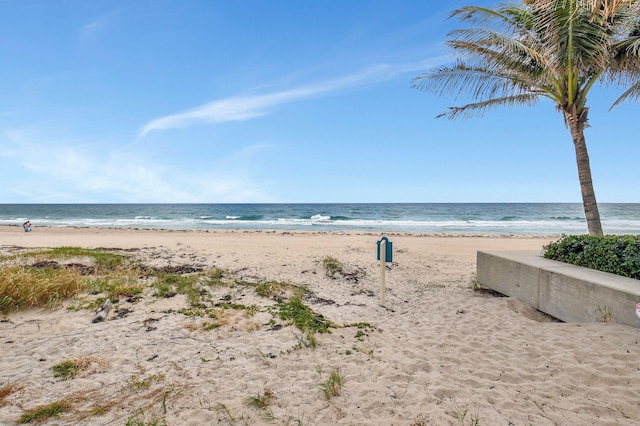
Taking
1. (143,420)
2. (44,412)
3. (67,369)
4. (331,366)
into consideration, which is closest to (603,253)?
(331,366)

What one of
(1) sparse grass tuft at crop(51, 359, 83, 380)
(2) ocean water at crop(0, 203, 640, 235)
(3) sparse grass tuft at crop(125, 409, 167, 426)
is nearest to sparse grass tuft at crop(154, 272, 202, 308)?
(1) sparse grass tuft at crop(51, 359, 83, 380)

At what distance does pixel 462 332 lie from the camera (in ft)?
14.3

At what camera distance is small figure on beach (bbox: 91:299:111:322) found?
4614mm

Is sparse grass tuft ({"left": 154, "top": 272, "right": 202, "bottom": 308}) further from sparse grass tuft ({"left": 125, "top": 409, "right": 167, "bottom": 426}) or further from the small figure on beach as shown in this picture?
sparse grass tuft ({"left": 125, "top": 409, "right": 167, "bottom": 426})

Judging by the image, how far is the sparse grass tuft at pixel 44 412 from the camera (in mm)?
2477

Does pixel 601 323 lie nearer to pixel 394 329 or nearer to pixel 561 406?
pixel 561 406

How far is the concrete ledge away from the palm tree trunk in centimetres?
128

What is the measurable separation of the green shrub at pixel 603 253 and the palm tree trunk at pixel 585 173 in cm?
97

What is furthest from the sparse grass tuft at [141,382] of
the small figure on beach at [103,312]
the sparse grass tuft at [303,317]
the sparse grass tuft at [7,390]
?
the small figure on beach at [103,312]

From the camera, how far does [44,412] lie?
2.54m

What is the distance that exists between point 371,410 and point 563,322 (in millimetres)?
3753

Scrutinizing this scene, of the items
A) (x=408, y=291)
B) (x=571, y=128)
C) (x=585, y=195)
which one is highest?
(x=571, y=128)

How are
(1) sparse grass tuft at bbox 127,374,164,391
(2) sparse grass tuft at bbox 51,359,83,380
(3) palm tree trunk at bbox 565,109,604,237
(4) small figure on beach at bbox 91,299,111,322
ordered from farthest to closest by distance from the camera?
(3) palm tree trunk at bbox 565,109,604,237
(4) small figure on beach at bbox 91,299,111,322
(2) sparse grass tuft at bbox 51,359,83,380
(1) sparse grass tuft at bbox 127,374,164,391

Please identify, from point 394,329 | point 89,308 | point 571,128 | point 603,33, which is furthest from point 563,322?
point 89,308
